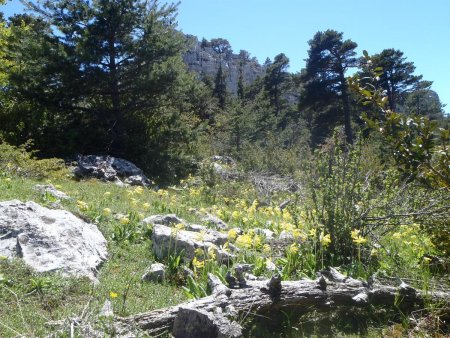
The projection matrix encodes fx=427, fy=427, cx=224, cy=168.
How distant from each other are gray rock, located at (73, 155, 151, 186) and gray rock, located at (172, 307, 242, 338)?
348 inches

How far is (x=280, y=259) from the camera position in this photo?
15.2 feet

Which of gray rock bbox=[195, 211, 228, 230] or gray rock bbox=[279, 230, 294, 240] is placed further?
gray rock bbox=[195, 211, 228, 230]

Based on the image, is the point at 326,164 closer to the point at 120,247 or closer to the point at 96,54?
the point at 120,247

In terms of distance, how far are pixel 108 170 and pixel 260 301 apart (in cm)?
925

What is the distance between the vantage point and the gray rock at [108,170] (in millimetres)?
11477

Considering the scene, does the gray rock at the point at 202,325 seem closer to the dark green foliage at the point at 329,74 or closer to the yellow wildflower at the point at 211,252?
the yellow wildflower at the point at 211,252

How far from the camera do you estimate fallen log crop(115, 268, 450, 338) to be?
2787 millimetres

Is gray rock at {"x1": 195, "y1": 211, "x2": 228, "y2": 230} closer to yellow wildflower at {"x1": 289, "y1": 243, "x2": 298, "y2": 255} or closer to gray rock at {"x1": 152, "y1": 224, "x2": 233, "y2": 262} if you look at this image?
gray rock at {"x1": 152, "y1": 224, "x2": 233, "y2": 262}

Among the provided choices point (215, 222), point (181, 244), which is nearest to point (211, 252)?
point (181, 244)

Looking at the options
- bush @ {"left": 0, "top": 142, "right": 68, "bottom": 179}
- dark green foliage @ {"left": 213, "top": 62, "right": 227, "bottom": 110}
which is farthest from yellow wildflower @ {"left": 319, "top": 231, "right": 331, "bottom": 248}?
dark green foliage @ {"left": 213, "top": 62, "right": 227, "bottom": 110}

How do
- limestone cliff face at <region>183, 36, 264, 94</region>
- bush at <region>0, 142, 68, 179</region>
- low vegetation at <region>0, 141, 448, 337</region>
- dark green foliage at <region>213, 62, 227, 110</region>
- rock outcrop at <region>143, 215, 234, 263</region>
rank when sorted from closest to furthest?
low vegetation at <region>0, 141, 448, 337</region>
rock outcrop at <region>143, 215, 234, 263</region>
bush at <region>0, 142, 68, 179</region>
dark green foliage at <region>213, 62, 227, 110</region>
limestone cliff face at <region>183, 36, 264, 94</region>

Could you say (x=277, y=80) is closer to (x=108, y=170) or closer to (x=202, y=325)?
(x=108, y=170)

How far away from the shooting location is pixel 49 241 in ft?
13.5

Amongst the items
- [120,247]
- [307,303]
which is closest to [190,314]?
[307,303]
